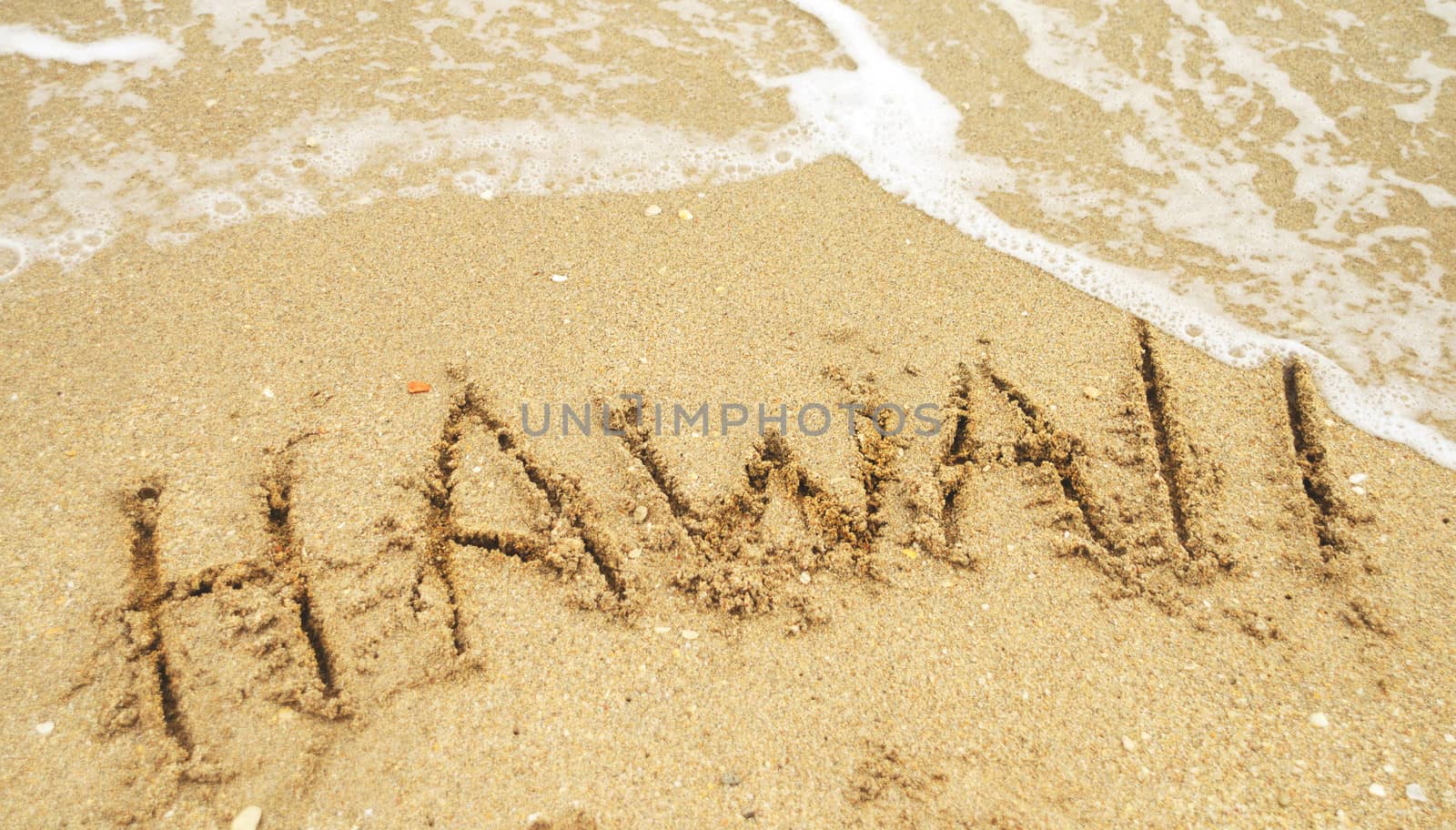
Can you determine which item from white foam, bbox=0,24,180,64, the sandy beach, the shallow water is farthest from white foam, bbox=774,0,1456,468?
white foam, bbox=0,24,180,64

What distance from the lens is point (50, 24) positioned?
14.2ft

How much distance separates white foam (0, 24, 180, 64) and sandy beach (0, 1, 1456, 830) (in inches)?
58.3

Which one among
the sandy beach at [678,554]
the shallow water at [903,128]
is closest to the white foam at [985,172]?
the shallow water at [903,128]

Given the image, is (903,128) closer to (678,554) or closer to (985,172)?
(985,172)

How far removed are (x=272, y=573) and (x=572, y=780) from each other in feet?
3.41

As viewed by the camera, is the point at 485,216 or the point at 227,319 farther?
the point at 485,216

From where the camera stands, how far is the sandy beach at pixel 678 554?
2088 millimetres

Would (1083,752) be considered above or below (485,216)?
below

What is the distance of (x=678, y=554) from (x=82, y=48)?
13.5ft

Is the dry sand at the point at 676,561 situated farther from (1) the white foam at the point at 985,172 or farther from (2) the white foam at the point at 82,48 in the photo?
(2) the white foam at the point at 82,48

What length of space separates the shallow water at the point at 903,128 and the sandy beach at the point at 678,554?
0.34 metres

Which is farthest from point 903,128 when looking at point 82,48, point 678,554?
point 82,48

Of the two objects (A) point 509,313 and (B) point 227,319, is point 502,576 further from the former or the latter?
(B) point 227,319

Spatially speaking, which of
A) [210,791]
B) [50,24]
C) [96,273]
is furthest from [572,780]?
[50,24]
